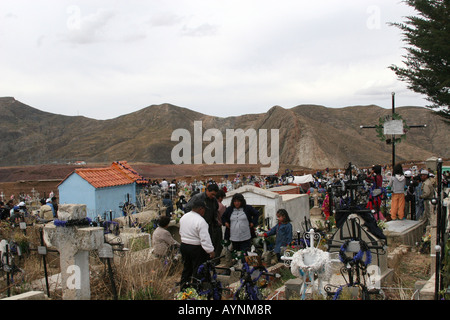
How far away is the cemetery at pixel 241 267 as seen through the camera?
5117 millimetres

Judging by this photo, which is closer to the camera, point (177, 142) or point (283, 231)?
point (283, 231)

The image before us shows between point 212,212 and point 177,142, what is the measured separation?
76.6 m

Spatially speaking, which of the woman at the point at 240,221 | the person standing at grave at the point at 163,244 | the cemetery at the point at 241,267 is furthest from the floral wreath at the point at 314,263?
the person standing at grave at the point at 163,244

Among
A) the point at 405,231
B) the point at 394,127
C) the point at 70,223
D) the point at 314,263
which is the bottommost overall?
the point at 405,231

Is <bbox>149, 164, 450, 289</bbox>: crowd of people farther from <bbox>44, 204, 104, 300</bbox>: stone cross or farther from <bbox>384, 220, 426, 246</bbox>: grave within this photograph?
<bbox>44, 204, 104, 300</bbox>: stone cross

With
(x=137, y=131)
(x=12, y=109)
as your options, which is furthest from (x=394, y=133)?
(x=12, y=109)

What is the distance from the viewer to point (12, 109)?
4016 inches

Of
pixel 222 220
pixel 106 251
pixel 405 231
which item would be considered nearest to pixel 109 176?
pixel 222 220

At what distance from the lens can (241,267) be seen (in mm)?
7039

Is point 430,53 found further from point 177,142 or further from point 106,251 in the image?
point 177,142

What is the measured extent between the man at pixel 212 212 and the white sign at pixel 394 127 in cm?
835

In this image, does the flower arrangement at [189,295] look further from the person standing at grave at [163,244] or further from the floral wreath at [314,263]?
the person standing at grave at [163,244]

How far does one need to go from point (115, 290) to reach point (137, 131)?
3565 inches
